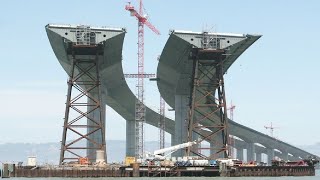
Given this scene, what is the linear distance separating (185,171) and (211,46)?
2245cm

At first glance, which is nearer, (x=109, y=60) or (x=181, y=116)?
(x=109, y=60)

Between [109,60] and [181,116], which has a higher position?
[109,60]

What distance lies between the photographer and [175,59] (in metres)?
127

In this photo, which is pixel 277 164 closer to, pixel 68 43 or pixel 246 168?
pixel 246 168

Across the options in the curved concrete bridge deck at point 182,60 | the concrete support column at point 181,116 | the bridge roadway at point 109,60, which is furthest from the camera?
the concrete support column at point 181,116

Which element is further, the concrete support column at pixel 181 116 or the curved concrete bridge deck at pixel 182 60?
the concrete support column at pixel 181 116

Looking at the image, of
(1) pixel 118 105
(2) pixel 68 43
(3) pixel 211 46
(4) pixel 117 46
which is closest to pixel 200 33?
(3) pixel 211 46

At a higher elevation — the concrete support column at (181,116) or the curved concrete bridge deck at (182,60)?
the curved concrete bridge deck at (182,60)

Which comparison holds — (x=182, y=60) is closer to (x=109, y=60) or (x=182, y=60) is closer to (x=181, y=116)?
(x=109, y=60)

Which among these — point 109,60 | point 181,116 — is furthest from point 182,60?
point 181,116

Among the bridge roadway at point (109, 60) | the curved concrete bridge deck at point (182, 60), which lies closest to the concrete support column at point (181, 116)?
the curved concrete bridge deck at point (182, 60)

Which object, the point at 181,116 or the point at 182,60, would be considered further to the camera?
the point at 181,116

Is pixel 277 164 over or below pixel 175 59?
below

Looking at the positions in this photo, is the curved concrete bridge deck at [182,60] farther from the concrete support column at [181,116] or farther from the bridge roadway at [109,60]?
the bridge roadway at [109,60]
